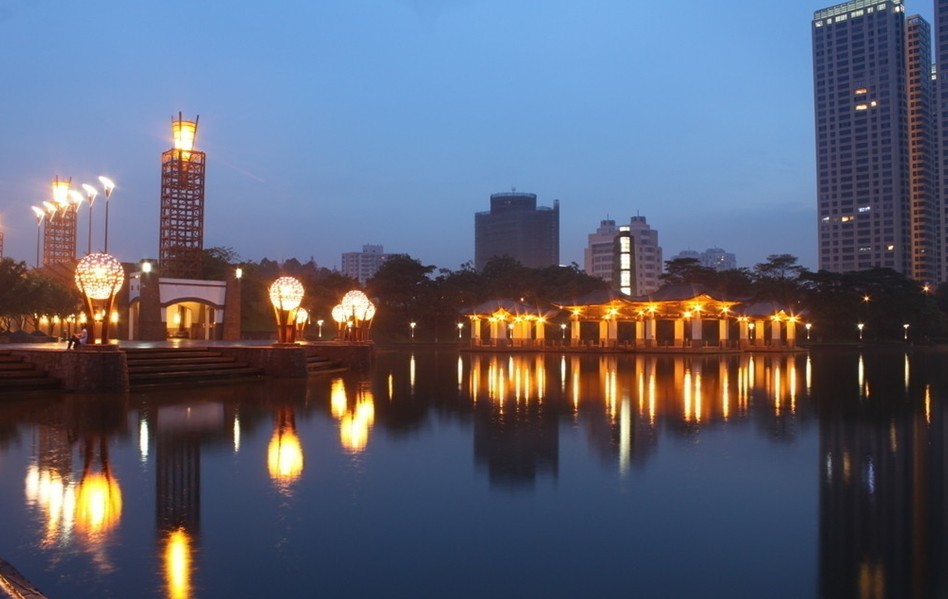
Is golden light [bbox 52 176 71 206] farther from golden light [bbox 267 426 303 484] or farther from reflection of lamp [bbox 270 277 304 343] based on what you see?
golden light [bbox 267 426 303 484]

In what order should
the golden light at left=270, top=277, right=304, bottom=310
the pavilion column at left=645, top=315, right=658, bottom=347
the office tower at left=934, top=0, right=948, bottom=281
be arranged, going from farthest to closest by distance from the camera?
the office tower at left=934, top=0, right=948, bottom=281 → the pavilion column at left=645, top=315, right=658, bottom=347 → the golden light at left=270, top=277, right=304, bottom=310

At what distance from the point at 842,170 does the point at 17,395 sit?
353 feet

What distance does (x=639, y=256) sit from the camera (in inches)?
4513

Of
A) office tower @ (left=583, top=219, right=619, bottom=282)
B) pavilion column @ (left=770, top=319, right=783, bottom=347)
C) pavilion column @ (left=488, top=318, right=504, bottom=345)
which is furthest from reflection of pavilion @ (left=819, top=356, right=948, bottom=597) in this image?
office tower @ (left=583, top=219, right=619, bottom=282)

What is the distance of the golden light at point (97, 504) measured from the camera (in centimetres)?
520

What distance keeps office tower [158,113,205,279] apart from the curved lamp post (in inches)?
852

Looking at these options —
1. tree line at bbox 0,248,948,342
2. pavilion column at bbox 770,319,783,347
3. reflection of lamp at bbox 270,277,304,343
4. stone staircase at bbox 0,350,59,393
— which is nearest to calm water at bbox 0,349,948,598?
stone staircase at bbox 0,350,59,393

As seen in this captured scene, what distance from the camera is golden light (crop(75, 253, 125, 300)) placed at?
1554 centimetres

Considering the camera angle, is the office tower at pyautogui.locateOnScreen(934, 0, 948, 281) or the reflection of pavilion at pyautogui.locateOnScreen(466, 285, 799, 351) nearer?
the reflection of pavilion at pyautogui.locateOnScreen(466, 285, 799, 351)

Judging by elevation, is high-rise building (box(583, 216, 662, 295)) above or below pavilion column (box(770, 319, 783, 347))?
above

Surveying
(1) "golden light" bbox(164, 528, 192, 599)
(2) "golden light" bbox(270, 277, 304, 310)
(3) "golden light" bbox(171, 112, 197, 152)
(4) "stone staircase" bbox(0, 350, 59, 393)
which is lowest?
(1) "golden light" bbox(164, 528, 192, 599)

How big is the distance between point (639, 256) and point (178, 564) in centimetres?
11419

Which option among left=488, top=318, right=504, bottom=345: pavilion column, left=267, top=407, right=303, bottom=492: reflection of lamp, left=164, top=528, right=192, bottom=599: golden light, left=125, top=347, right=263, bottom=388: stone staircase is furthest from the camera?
left=488, top=318, right=504, bottom=345: pavilion column

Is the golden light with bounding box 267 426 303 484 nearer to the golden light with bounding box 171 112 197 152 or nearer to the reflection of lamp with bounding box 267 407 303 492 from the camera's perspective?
the reflection of lamp with bounding box 267 407 303 492
